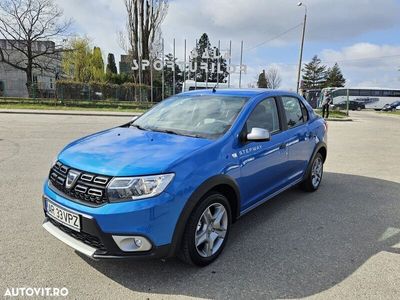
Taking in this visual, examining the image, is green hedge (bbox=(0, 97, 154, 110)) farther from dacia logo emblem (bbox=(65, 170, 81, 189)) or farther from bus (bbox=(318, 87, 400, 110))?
bus (bbox=(318, 87, 400, 110))

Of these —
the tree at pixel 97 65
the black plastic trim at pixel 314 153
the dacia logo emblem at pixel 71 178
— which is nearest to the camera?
the dacia logo emblem at pixel 71 178

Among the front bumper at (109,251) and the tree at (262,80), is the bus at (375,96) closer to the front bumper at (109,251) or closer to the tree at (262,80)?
the tree at (262,80)

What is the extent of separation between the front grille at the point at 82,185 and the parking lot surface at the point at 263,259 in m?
0.52

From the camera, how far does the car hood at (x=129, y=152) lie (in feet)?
8.82

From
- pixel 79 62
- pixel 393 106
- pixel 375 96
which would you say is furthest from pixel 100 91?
pixel 375 96

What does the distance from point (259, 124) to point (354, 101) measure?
5295 centimetres

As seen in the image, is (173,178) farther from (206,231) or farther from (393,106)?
(393,106)

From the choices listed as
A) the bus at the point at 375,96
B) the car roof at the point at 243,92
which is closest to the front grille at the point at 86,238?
the car roof at the point at 243,92

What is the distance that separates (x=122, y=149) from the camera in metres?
3.06

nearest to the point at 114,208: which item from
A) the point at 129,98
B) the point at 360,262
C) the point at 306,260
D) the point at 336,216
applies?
the point at 306,260

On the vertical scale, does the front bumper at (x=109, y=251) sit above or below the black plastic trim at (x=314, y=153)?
below

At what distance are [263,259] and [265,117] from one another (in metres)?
1.67

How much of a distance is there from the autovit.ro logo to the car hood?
1014mm

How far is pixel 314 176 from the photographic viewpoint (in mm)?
5473
